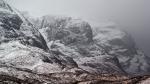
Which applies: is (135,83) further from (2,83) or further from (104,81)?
(2,83)

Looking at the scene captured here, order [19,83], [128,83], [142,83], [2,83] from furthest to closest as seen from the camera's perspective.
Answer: [19,83] < [2,83] < [128,83] < [142,83]

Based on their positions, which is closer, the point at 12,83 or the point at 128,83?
the point at 128,83

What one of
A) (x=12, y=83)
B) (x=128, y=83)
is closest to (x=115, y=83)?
(x=128, y=83)

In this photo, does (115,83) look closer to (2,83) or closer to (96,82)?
(96,82)

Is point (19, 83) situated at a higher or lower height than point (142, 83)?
lower

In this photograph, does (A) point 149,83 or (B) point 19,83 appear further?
(B) point 19,83

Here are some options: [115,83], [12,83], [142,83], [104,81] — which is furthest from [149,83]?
[12,83]

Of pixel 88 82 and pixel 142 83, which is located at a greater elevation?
pixel 142 83

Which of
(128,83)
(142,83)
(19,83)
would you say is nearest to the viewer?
(142,83)

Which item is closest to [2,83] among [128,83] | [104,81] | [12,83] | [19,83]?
[12,83]
